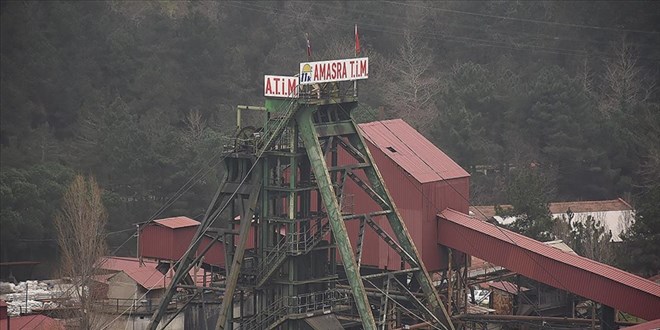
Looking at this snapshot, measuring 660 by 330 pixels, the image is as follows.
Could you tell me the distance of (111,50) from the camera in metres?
99.7

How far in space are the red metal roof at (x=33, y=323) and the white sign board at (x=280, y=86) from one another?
12852 millimetres

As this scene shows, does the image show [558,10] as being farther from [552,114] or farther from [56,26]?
[56,26]

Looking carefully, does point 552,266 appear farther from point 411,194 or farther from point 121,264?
point 121,264

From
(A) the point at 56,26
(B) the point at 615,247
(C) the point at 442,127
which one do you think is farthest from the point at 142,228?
(A) the point at 56,26

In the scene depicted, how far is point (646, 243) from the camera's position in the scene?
227 feet

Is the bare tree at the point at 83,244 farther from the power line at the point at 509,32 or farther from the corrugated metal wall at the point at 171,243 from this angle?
the power line at the point at 509,32

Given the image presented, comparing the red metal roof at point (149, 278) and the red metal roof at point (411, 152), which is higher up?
the red metal roof at point (411, 152)

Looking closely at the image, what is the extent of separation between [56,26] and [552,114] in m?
31.6

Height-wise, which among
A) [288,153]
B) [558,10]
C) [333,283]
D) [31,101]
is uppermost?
[558,10]

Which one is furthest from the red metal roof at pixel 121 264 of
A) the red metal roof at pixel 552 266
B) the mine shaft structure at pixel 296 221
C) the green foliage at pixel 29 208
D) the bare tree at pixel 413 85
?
the bare tree at pixel 413 85

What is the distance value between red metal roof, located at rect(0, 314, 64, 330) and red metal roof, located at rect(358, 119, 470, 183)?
44.5 feet

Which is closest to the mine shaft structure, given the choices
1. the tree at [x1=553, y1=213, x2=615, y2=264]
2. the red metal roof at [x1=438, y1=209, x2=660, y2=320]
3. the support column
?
the support column

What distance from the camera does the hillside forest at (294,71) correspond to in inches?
3177

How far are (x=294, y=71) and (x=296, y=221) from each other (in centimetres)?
5440
